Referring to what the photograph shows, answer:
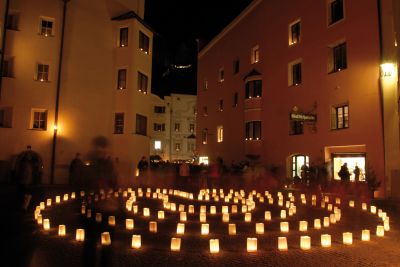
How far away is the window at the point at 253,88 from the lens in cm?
3070

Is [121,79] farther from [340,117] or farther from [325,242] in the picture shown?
[325,242]

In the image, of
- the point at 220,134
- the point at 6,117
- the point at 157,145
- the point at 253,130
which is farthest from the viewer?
the point at 157,145

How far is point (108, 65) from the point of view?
26.2 m

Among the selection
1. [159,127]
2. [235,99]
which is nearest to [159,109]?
[159,127]

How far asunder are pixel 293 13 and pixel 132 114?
43.6ft

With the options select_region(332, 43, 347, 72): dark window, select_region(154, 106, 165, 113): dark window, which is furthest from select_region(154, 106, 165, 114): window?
select_region(332, 43, 347, 72): dark window

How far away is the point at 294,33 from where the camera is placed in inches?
1056

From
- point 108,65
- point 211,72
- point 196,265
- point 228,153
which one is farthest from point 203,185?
point 211,72

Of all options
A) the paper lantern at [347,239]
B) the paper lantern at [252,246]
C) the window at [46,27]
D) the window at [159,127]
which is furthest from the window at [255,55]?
the window at [159,127]

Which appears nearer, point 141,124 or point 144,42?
point 141,124

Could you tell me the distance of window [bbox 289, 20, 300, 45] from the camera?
26.4 m

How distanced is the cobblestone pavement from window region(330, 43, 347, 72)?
12.1m

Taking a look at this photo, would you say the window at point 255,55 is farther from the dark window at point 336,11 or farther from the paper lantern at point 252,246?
the paper lantern at point 252,246

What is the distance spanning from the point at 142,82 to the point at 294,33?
37.5 ft
